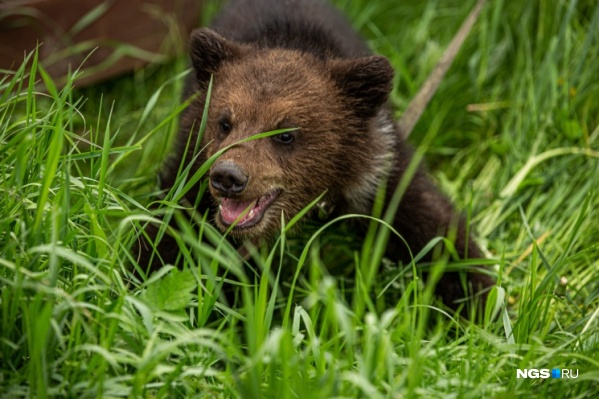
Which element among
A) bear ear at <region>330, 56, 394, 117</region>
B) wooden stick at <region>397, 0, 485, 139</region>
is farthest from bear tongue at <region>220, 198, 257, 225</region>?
wooden stick at <region>397, 0, 485, 139</region>

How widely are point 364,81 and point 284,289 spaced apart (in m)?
1.32

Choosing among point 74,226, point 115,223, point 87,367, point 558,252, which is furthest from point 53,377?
point 558,252

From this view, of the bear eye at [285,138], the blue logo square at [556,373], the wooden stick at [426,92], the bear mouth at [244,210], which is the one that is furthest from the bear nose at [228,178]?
the blue logo square at [556,373]

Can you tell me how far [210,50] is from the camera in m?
4.35

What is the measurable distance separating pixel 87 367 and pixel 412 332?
1261mm

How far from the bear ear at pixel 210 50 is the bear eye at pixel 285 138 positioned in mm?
639

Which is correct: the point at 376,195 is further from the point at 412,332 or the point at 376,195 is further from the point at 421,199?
the point at 412,332

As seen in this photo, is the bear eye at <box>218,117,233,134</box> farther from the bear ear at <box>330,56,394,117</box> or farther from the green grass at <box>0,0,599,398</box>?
the bear ear at <box>330,56,394,117</box>

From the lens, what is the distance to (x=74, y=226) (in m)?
3.27

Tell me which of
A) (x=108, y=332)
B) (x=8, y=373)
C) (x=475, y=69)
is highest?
(x=475, y=69)

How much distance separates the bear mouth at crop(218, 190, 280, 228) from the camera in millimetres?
3932

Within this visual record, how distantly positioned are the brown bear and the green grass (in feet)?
0.76

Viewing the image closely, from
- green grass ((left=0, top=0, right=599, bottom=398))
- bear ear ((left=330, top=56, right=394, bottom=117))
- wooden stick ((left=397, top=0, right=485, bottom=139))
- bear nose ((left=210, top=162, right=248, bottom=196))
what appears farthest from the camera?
wooden stick ((left=397, top=0, right=485, bottom=139))

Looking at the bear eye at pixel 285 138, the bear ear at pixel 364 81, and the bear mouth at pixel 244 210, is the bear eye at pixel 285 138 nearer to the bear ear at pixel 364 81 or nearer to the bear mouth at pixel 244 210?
the bear mouth at pixel 244 210
